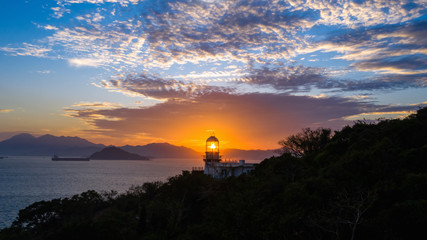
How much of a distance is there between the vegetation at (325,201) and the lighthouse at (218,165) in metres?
7.95

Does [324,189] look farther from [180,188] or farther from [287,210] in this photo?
[180,188]

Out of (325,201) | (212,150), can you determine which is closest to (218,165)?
(212,150)

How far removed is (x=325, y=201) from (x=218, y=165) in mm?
25709

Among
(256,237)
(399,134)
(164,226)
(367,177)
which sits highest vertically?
(399,134)

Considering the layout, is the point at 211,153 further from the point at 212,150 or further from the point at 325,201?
the point at 325,201

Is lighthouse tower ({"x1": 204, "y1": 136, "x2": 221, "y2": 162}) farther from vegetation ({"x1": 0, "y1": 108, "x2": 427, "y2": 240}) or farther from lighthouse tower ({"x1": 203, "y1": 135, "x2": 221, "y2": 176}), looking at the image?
vegetation ({"x1": 0, "y1": 108, "x2": 427, "y2": 240})

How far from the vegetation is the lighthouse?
26.1 feet

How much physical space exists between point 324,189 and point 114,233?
14.2m

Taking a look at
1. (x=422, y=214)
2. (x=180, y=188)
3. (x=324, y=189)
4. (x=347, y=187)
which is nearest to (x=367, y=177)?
(x=347, y=187)

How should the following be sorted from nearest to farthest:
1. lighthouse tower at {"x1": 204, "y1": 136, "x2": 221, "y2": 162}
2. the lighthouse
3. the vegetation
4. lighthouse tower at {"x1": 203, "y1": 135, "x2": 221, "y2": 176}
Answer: the vegetation
the lighthouse
lighthouse tower at {"x1": 203, "y1": 135, "x2": 221, "y2": 176}
lighthouse tower at {"x1": 204, "y1": 136, "x2": 221, "y2": 162}

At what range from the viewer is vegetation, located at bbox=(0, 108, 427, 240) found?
13.6 m

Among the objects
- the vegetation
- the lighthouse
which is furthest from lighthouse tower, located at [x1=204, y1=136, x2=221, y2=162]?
the vegetation

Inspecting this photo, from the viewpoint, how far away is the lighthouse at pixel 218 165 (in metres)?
39.4

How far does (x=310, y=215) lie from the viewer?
1514 cm
